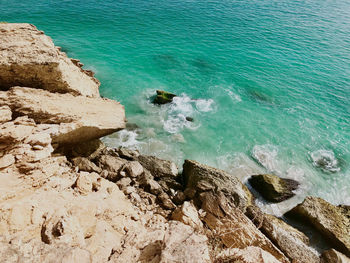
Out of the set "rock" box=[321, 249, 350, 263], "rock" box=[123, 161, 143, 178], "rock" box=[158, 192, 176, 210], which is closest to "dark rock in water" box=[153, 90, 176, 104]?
"rock" box=[123, 161, 143, 178]

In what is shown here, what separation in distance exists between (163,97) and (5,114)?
665 inches

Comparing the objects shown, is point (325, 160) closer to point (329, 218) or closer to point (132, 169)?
point (329, 218)

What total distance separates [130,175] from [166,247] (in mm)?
8196

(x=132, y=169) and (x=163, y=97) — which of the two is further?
(x=163, y=97)

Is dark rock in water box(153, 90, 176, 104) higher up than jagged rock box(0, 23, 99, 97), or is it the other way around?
jagged rock box(0, 23, 99, 97)

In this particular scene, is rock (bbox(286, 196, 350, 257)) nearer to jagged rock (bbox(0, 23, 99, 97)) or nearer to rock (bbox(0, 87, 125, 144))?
rock (bbox(0, 87, 125, 144))

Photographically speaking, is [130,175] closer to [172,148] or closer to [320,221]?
[172,148]

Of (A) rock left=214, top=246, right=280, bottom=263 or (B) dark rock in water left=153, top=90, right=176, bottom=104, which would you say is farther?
(B) dark rock in water left=153, top=90, right=176, bottom=104

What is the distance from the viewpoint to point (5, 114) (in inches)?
381

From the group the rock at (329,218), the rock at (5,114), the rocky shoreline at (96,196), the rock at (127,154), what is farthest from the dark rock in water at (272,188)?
→ the rock at (5,114)

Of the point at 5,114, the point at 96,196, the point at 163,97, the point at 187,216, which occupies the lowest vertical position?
the point at 163,97

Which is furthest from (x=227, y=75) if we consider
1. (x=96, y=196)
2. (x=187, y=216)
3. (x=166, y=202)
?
(x=96, y=196)

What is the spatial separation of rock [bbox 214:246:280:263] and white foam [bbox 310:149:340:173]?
17.9 m

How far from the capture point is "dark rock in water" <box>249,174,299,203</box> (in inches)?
634
